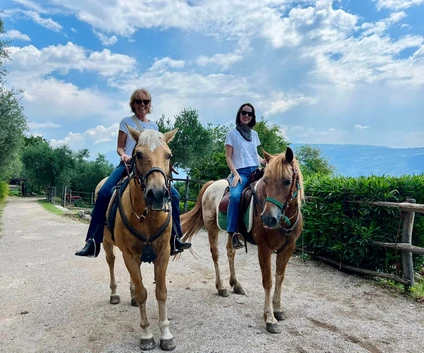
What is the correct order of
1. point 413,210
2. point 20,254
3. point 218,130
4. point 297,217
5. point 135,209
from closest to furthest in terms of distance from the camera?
1. point 135,209
2. point 297,217
3. point 413,210
4. point 20,254
5. point 218,130

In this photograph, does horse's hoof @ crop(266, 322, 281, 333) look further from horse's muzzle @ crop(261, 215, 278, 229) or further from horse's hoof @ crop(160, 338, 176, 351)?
horse's muzzle @ crop(261, 215, 278, 229)

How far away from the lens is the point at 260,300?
4.56 m

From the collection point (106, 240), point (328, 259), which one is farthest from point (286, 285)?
point (106, 240)

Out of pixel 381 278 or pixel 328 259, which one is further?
pixel 328 259

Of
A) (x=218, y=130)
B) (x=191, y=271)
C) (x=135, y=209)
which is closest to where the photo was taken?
(x=135, y=209)

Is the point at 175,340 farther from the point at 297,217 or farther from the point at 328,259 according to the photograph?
the point at 328,259

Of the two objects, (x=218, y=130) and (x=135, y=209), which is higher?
(x=218, y=130)

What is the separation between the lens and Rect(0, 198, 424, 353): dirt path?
3.31m

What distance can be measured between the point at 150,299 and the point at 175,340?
1.31 meters

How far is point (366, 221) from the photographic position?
226 inches

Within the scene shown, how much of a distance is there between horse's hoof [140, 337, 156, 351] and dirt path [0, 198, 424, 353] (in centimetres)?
6

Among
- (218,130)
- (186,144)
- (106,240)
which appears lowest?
(106,240)

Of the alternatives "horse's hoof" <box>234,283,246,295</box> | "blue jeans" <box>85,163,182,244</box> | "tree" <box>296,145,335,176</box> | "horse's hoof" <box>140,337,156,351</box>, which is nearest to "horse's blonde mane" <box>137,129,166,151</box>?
"blue jeans" <box>85,163,182,244</box>

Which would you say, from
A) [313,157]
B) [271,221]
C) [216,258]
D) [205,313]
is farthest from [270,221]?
[313,157]
